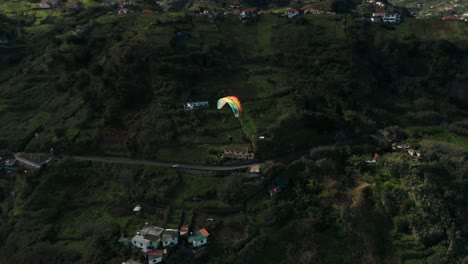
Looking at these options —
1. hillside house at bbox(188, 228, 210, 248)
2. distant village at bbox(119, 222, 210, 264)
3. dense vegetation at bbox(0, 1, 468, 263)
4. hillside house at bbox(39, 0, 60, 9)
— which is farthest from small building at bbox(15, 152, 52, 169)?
hillside house at bbox(39, 0, 60, 9)

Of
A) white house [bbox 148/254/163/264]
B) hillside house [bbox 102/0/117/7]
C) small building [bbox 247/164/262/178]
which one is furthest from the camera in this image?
hillside house [bbox 102/0/117/7]

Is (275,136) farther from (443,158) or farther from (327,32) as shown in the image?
(327,32)

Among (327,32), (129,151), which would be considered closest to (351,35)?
(327,32)

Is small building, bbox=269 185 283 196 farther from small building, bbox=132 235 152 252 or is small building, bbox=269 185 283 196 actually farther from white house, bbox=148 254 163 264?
small building, bbox=132 235 152 252

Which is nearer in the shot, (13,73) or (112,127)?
(112,127)

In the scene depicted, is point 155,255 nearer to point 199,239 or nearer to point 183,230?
point 183,230

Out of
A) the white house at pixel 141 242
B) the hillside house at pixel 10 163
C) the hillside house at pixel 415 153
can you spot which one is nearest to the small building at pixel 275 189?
the white house at pixel 141 242
